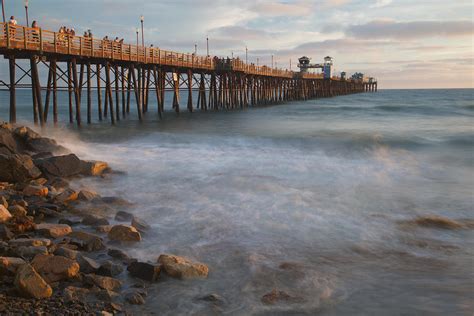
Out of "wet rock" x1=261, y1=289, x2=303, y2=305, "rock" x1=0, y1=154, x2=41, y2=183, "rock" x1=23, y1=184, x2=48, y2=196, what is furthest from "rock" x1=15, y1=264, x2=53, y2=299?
"rock" x1=0, y1=154, x2=41, y2=183

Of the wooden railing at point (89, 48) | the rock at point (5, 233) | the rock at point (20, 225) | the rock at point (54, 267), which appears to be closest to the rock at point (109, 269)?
the rock at point (54, 267)

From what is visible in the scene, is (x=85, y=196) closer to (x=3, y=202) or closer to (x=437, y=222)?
(x=3, y=202)

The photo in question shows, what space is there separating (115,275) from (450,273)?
15.2ft

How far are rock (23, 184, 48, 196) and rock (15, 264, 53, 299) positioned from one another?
4.35 m

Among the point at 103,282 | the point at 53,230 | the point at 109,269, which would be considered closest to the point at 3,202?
the point at 53,230

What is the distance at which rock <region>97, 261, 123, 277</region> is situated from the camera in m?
5.99

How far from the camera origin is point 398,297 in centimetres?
602

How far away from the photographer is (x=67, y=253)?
614cm

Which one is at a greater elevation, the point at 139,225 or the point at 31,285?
the point at 31,285

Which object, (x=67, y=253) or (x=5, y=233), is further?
(x=5, y=233)

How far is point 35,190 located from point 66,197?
62cm

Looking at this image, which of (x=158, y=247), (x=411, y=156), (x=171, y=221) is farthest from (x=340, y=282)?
(x=411, y=156)

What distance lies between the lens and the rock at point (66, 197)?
9.19 metres

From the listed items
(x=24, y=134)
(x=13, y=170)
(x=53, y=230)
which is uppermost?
(x=24, y=134)
